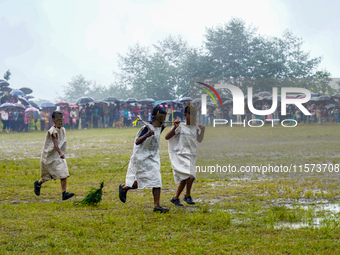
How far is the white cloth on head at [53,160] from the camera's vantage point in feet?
27.3

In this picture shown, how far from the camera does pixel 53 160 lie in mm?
8383

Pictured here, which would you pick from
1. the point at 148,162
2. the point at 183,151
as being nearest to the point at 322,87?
the point at 183,151

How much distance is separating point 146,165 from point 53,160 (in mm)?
2031

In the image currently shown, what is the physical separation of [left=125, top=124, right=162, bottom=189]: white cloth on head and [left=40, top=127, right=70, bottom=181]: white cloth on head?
1.60 metres

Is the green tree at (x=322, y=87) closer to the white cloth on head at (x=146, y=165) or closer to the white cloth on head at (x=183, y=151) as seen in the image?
the white cloth on head at (x=183, y=151)

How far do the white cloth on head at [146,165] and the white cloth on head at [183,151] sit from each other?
575 mm

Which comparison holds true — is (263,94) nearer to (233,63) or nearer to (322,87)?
(322,87)

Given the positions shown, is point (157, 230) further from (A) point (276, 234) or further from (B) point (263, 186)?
(B) point (263, 186)

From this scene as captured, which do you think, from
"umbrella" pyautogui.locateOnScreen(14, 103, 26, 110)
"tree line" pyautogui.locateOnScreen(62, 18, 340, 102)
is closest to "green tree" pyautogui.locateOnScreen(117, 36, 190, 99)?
"tree line" pyautogui.locateOnScreen(62, 18, 340, 102)

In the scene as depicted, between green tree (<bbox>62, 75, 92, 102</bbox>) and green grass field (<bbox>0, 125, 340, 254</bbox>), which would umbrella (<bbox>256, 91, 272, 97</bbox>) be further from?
green tree (<bbox>62, 75, 92, 102</bbox>)

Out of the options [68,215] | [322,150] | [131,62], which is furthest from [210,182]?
[131,62]

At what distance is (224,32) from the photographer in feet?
171

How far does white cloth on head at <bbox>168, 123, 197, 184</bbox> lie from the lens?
7699mm

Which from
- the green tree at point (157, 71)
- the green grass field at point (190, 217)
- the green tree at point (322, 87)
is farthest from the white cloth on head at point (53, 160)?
the green tree at point (157, 71)
